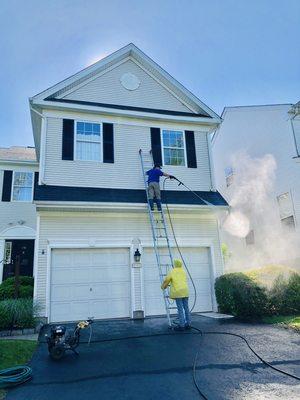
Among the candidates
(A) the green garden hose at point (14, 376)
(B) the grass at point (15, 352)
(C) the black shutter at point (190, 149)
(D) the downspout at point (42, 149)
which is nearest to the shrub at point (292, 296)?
(C) the black shutter at point (190, 149)

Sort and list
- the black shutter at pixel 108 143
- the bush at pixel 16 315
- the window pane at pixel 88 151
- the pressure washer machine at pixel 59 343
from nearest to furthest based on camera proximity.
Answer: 1. the pressure washer machine at pixel 59 343
2. the bush at pixel 16 315
3. the window pane at pixel 88 151
4. the black shutter at pixel 108 143

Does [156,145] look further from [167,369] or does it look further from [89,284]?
[167,369]

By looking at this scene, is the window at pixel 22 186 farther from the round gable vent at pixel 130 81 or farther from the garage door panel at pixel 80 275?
the garage door panel at pixel 80 275

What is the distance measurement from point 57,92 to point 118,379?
9696 millimetres

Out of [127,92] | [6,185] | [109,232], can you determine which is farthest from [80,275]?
[6,185]

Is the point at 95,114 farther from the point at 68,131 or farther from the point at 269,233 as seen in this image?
the point at 269,233

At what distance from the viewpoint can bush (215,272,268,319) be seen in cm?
985

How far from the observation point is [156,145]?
1221 cm

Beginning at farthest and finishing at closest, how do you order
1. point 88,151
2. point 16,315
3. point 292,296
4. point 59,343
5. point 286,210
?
point 286,210, point 88,151, point 292,296, point 16,315, point 59,343

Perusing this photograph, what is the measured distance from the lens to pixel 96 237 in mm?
10555

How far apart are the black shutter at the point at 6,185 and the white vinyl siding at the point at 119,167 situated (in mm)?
6383

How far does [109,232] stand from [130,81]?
607 centimetres

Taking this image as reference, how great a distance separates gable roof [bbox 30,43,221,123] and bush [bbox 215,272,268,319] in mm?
6321

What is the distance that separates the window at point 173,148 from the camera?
40.2 ft
